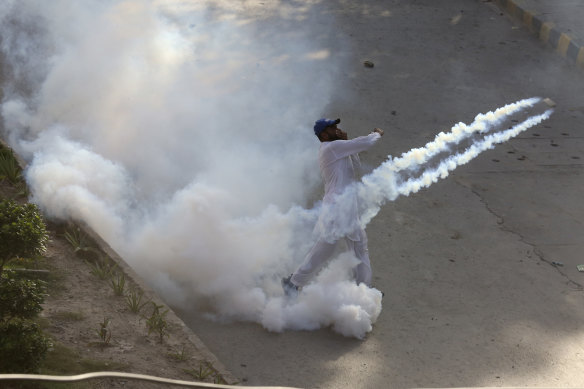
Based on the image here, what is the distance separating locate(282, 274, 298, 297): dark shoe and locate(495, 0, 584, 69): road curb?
23.6 ft

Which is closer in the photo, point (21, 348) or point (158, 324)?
point (21, 348)

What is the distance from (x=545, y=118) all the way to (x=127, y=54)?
17.7 feet

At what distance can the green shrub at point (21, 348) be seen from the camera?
435 centimetres

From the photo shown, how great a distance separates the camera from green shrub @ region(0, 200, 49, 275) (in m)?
4.82

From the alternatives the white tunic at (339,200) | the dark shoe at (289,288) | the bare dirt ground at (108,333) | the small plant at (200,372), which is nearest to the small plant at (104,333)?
the bare dirt ground at (108,333)

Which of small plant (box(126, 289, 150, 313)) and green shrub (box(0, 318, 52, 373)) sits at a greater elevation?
green shrub (box(0, 318, 52, 373))

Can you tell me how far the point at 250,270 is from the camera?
21.1 ft

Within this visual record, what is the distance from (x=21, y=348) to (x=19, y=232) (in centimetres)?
81

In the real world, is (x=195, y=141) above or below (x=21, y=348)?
above

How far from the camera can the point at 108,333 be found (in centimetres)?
545

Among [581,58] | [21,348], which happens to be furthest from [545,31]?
[21,348]

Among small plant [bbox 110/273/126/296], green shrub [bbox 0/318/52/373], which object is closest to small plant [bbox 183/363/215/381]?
green shrub [bbox 0/318/52/373]

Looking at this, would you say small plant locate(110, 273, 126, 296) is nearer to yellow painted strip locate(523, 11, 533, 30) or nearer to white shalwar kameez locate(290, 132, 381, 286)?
white shalwar kameez locate(290, 132, 381, 286)

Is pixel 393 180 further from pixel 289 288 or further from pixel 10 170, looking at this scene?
pixel 10 170
